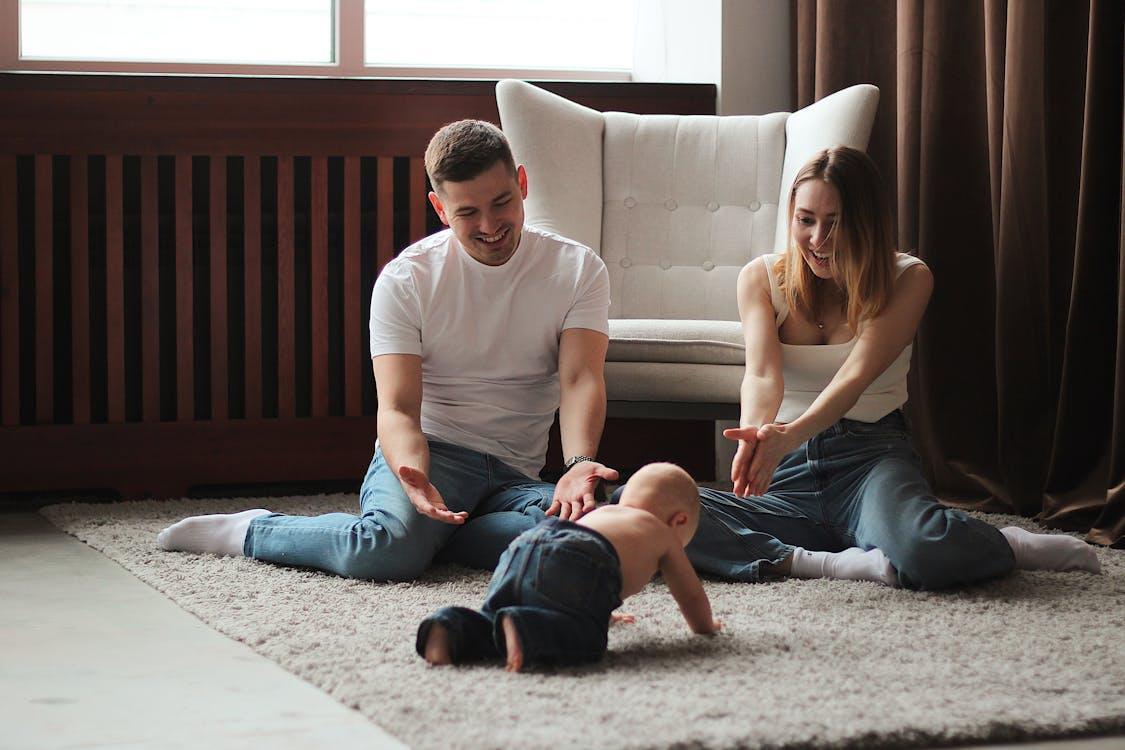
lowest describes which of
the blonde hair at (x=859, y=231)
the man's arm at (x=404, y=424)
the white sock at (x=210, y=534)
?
the white sock at (x=210, y=534)

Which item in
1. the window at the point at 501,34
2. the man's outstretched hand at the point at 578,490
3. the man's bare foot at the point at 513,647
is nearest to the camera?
the man's bare foot at the point at 513,647

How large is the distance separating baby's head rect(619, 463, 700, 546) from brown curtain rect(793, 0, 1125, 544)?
1040 millimetres

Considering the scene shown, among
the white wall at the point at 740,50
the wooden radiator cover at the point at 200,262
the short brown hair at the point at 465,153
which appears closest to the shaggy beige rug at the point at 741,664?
the short brown hair at the point at 465,153

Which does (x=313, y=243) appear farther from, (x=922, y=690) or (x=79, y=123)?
(x=922, y=690)

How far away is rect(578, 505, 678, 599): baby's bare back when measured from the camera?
1.44 m

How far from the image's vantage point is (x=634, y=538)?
1.45 meters

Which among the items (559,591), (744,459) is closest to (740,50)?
(744,459)

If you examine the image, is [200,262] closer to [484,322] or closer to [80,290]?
[80,290]

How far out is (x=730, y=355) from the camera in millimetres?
2434

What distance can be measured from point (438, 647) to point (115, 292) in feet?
5.99

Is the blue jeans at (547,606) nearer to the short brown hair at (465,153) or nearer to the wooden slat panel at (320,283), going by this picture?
the short brown hair at (465,153)

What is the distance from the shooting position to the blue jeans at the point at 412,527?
1.89 meters

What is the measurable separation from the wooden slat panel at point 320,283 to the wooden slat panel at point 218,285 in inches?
8.0

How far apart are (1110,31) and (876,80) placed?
76cm
